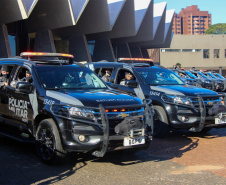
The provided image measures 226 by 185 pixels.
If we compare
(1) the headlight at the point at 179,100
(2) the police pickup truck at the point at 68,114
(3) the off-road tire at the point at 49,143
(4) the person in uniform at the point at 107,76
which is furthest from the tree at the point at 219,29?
(3) the off-road tire at the point at 49,143

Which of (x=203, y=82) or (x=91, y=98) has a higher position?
(x=91, y=98)

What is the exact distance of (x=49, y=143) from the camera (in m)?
5.66

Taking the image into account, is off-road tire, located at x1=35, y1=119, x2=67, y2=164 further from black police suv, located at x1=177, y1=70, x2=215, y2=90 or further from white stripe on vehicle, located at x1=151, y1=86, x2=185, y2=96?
black police suv, located at x1=177, y1=70, x2=215, y2=90

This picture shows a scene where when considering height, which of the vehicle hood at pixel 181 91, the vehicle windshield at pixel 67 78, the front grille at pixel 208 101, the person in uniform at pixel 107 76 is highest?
the vehicle windshield at pixel 67 78

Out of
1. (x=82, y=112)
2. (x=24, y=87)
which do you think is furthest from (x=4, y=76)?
(x=82, y=112)

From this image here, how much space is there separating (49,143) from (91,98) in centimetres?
106

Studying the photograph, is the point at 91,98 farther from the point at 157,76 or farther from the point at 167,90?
the point at 157,76

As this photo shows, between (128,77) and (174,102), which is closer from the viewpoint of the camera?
(174,102)

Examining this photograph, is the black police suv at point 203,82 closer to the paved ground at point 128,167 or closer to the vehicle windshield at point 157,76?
the vehicle windshield at point 157,76

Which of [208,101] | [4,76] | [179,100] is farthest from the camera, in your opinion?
[208,101]

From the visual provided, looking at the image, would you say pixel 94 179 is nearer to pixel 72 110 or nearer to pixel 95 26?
pixel 72 110

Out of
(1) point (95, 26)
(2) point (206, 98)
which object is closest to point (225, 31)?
(1) point (95, 26)

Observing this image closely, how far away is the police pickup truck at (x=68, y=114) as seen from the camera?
5.29m

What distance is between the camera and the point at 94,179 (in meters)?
5.01
